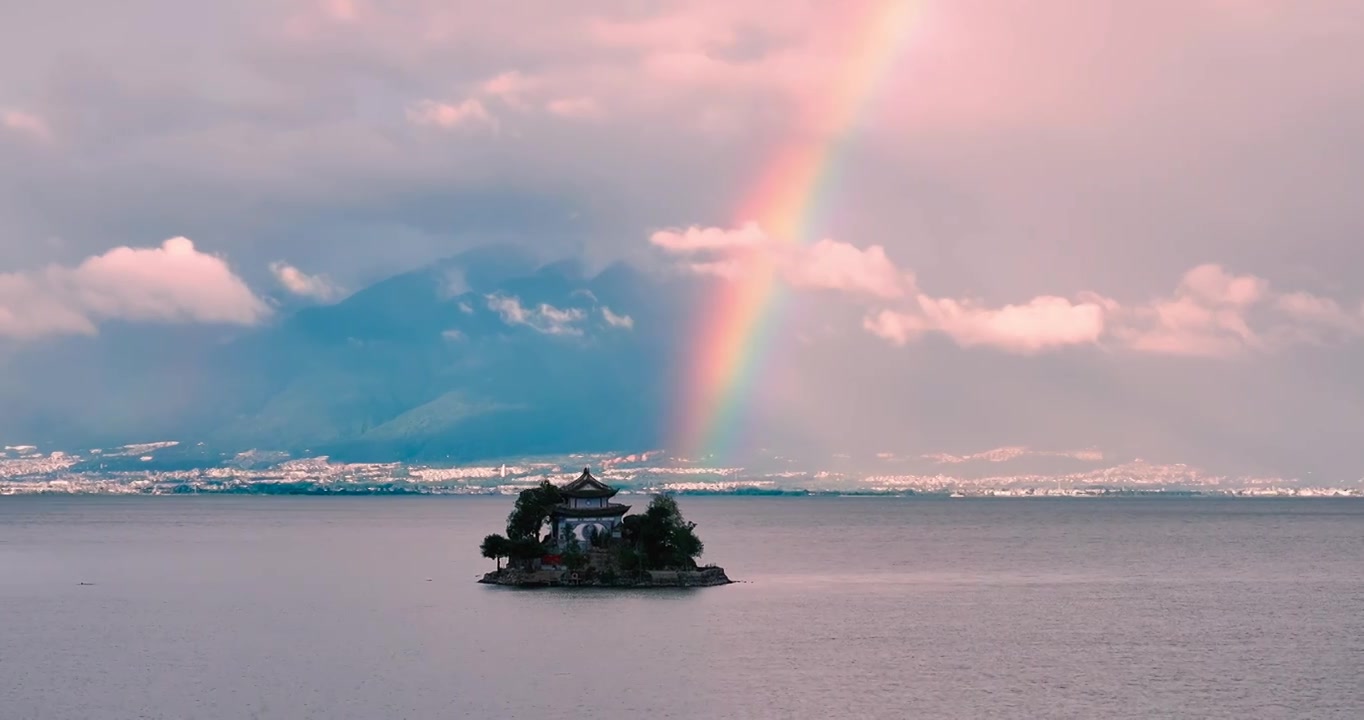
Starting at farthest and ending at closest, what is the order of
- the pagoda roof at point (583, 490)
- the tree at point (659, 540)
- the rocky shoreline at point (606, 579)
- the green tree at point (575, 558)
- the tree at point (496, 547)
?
the tree at point (496, 547) < the pagoda roof at point (583, 490) < the green tree at point (575, 558) < the rocky shoreline at point (606, 579) < the tree at point (659, 540)

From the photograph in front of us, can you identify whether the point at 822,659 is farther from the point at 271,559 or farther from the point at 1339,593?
the point at 271,559

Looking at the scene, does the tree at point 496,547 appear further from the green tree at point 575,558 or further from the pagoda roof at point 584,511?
the pagoda roof at point 584,511

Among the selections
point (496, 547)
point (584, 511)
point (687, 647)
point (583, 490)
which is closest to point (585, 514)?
point (584, 511)

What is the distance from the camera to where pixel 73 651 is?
87500 millimetres

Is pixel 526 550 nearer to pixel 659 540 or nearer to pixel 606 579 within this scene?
pixel 606 579

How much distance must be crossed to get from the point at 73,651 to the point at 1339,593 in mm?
105728

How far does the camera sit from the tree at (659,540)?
404 ft

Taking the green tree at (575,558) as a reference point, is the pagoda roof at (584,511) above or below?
above

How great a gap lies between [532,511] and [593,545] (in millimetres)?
6522

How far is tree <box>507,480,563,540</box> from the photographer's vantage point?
12369 cm

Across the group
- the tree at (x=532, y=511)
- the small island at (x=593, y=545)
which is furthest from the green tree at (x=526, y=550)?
the tree at (x=532, y=511)

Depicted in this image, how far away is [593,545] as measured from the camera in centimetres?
12612

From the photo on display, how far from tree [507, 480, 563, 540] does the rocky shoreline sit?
3.47 metres

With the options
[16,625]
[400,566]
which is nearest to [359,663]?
[16,625]
